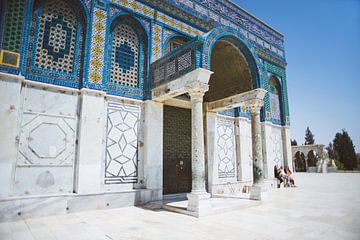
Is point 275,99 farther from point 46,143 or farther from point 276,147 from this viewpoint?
point 46,143

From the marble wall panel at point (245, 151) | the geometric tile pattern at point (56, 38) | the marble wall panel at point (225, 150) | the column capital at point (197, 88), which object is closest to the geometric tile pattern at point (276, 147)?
the marble wall panel at point (245, 151)

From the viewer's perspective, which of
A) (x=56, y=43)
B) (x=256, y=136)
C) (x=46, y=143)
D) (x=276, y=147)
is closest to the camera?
(x=46, y=143)

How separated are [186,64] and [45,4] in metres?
4.11

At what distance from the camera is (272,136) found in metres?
12.5

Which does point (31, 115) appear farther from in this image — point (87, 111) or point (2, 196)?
point (2, 196)

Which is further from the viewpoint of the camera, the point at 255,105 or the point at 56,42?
the point at 255,105

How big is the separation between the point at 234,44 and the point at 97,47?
4.29m

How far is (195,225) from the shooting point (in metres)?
4.78

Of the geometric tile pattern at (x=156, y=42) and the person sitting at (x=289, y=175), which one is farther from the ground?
the geometric tile pattern at (x=156, y=42)

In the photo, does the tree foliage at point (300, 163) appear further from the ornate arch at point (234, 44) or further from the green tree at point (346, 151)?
the ornate arch at point (234, 44)

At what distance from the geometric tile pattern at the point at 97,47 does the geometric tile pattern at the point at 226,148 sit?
17.0ft

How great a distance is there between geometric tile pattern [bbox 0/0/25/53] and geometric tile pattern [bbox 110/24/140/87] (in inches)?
94.8

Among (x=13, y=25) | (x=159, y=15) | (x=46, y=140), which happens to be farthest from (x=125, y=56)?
(x=46, y=140)

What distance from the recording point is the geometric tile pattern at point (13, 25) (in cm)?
557
